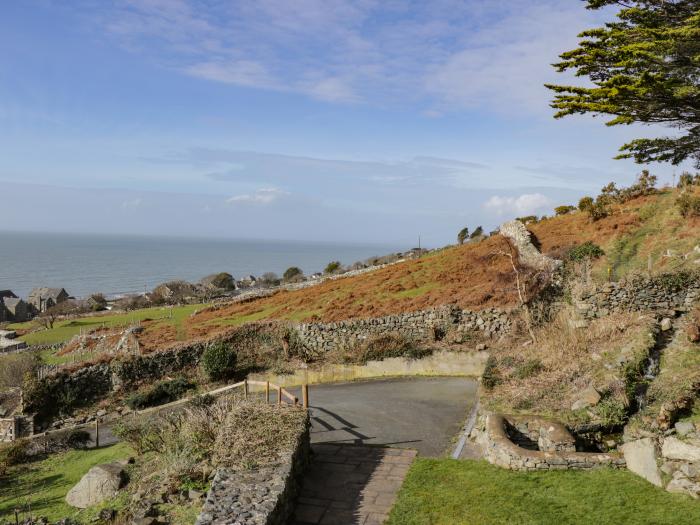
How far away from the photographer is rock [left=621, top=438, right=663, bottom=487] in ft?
33.7

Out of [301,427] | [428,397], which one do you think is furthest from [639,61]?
[301,427]

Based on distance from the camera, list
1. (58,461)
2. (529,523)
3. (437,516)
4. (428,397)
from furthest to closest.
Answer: (428,397)
(58,461)
(437,516)
(529,523)

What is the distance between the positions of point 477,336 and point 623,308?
591 centimetres

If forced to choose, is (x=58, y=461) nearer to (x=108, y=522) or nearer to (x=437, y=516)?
(x=108, y=522)

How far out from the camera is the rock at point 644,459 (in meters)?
10.3

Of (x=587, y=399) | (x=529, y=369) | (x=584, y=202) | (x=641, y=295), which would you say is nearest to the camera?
(x=587, y=399)

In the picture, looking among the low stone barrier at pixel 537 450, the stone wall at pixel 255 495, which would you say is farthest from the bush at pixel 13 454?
the low stone barrier at pixel 537 450

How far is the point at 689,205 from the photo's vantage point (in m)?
26.1

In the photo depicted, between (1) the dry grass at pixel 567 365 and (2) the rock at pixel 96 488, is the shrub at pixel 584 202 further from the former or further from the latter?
(2) the rock at pixel 96 488

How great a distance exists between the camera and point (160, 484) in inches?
464

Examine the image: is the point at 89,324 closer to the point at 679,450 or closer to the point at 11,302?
the point at 11,302

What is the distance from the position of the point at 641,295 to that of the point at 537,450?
32.9 feet

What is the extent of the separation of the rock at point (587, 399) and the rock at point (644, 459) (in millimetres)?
1716

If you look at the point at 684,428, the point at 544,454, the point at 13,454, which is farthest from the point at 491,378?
the point at 13,454
